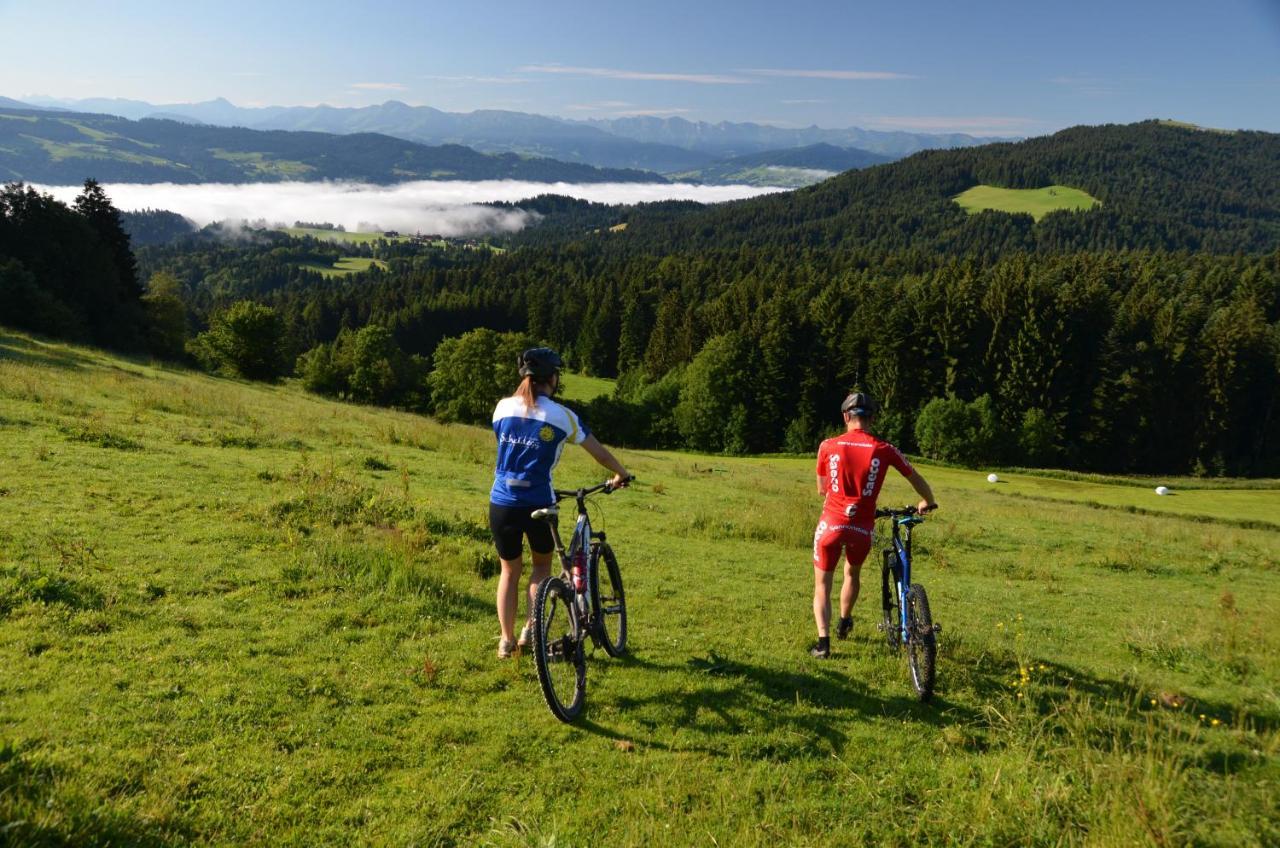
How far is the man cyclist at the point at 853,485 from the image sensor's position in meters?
6.88

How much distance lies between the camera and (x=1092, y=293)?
6631 cm

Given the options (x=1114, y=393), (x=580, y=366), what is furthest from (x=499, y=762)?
(x=580, y=366)

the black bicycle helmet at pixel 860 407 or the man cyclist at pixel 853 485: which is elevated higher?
the black bicycle helmet at pixel 860 407

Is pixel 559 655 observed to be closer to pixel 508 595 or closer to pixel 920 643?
pixel 508 595

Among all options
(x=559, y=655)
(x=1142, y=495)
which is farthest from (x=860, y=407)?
(x=1142, y=495)

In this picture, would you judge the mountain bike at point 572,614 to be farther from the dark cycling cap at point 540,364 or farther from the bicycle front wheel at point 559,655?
the dark cycling cap at point 540,364

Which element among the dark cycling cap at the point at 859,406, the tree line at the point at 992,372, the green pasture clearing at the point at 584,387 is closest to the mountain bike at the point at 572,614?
the dark cycling cap at the point at 859,406

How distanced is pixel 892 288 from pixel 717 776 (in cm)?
8197

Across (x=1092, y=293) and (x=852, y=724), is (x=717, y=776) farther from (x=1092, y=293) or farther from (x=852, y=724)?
(x=1092, y=293)

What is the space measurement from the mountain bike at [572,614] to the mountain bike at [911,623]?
2906 mm

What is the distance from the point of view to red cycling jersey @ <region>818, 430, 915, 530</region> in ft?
22.5

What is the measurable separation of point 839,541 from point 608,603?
8.25ft

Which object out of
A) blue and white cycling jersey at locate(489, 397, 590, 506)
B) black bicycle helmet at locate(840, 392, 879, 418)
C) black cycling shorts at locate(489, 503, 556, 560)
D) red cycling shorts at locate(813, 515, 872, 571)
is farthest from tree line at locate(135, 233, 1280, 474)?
blue and white cycling jersey at locate(489, 397, 590, 506)

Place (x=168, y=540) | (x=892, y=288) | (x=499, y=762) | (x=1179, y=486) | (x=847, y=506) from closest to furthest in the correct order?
(x=499, y=762) → (x=847, y=506) → (x=168, y=540) → (x=1179, y=486) → (x=892, y=288)
